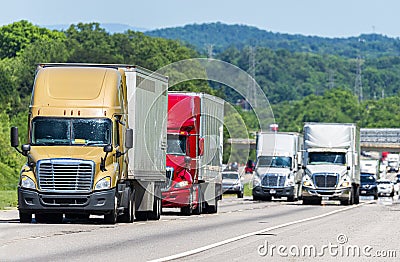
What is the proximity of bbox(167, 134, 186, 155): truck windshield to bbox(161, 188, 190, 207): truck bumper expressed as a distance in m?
1.25

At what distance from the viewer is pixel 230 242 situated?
22.3 m

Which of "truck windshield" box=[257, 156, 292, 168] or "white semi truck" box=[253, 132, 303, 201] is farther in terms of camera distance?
"truck windshield" box=[257, 156, 292, 168]

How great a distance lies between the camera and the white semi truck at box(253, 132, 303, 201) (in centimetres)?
5650

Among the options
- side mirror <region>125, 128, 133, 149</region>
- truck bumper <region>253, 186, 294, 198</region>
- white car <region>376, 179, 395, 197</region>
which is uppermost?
side mirror <region>125, 128, 133, 149</region>

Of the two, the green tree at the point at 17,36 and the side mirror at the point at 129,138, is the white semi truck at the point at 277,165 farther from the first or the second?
the green tree at the point at 17,36

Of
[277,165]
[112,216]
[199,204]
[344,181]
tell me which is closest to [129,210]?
[112,216]

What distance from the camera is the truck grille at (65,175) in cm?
2648

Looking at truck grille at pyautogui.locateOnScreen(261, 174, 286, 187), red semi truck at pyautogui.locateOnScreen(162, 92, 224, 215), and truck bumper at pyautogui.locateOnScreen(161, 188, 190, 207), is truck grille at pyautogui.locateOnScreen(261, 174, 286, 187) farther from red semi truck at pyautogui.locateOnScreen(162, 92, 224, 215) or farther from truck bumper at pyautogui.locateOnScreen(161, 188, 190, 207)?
truck bumper at pyautogui.locateOnScreen(161, 188, 190, 207)

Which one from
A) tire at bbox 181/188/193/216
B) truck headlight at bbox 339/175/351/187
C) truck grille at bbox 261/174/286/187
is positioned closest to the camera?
tire at bbox 181/188/193/216

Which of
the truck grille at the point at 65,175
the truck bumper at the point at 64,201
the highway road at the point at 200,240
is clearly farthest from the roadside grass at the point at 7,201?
the truck grille at the point at 65,175

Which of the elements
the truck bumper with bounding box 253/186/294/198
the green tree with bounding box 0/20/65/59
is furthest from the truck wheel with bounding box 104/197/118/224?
the green tree with bounding box 0/20/65/59

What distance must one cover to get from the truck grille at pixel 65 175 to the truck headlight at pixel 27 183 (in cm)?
22

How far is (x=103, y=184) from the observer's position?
26.7 metres

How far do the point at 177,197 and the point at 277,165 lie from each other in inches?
929
